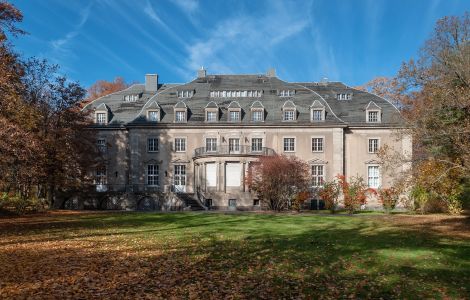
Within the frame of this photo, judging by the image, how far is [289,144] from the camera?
39188 mm

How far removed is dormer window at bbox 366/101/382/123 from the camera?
3934cm

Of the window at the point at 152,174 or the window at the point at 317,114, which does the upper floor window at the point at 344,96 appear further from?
the window at the point at 152,174

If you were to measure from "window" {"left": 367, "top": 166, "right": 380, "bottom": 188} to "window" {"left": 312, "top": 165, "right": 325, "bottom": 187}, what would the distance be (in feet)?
15.1

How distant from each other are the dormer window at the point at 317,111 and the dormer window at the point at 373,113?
15.2 ft

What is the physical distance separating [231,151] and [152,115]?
9135 millimetres

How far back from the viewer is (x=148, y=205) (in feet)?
119

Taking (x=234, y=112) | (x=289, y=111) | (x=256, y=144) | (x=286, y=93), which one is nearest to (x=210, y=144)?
(x=234, y=112)

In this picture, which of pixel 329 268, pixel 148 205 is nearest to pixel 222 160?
pixel 148 205

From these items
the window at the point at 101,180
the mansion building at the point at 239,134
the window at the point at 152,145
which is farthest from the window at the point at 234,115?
the window at the point at 101,180

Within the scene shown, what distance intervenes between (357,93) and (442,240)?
3067cm

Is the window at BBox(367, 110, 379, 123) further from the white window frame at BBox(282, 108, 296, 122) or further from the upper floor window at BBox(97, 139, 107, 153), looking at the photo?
the upper floor window at BBox(97, 139, 107, 153)

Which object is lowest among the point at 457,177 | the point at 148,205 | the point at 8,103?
the point at 148,205

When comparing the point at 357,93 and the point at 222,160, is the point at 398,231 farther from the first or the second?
the point at 357,93


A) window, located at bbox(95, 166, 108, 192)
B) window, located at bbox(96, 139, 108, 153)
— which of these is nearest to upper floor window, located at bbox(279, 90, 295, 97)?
window, located at bbox(96, 139, 108, 153)
